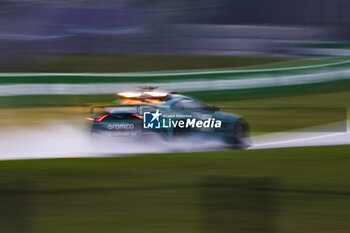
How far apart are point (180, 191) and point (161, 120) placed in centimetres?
375

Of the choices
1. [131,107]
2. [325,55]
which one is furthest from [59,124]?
[325,55]

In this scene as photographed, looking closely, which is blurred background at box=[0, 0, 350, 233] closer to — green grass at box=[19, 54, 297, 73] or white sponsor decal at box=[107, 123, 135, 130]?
green grass at box=[19, 54, 297, 73]

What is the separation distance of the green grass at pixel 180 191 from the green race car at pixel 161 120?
395 mm

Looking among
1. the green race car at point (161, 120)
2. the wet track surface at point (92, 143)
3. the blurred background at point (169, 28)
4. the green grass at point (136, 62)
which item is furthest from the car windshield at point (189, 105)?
the blurred background at point (169, 28)

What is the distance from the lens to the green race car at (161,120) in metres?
9.79

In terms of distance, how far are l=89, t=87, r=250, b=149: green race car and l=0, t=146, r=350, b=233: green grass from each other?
15.5 inches

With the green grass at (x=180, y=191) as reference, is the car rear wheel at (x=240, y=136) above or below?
above

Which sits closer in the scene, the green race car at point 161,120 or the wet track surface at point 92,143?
the green race car at point 161,120

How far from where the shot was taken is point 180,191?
6.17 m

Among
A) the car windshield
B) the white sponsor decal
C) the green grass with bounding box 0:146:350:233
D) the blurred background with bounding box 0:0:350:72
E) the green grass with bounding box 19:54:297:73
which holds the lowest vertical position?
the green grass with bounding box 0:146:350:233

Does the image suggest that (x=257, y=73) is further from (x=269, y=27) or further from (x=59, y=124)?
(x=269, y=27)

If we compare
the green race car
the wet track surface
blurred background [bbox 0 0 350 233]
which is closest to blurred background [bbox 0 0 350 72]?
blurred background [bbox 0 0 350 233]

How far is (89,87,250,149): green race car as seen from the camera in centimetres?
979

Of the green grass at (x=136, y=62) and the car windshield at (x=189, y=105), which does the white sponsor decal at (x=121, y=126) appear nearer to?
the car windshield at (x=189, y=105)
